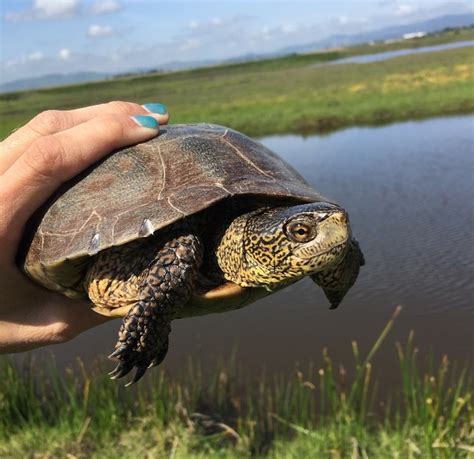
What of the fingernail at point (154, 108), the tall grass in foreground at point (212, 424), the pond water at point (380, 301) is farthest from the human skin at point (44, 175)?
the pond water at point (380, 301)

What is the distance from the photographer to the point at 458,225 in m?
10.6

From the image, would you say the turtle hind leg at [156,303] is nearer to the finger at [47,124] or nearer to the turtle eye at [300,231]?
the turtle eye at [300,231]

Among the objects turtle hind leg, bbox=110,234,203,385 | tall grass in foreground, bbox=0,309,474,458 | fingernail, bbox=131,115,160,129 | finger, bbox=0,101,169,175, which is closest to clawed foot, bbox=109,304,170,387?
turtle hind leg, bbox=110,234,203,385

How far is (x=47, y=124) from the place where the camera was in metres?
2.80

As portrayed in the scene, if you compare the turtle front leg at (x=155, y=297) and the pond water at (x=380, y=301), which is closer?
the turtle front leg at (x=155, y=297)

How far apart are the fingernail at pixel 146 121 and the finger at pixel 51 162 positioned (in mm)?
26

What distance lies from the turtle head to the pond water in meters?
4.85

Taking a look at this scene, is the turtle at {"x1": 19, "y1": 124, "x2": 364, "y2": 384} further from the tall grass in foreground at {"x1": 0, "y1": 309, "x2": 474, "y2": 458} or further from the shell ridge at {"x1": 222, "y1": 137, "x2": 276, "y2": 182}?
the tall grass in foreground at {"x1": 0, "y1": 309, "x2": 474, "y2": 458}

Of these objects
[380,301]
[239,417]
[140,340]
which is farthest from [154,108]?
[380,301]

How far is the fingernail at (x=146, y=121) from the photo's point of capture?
2771 mm

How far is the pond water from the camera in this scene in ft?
25.1

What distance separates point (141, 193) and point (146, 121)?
46cm

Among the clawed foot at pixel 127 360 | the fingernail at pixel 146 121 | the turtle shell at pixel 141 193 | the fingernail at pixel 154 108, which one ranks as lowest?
the clawed foot at pixel 127 360

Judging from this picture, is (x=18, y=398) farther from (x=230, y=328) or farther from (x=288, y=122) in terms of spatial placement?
(x=288, y=122)
